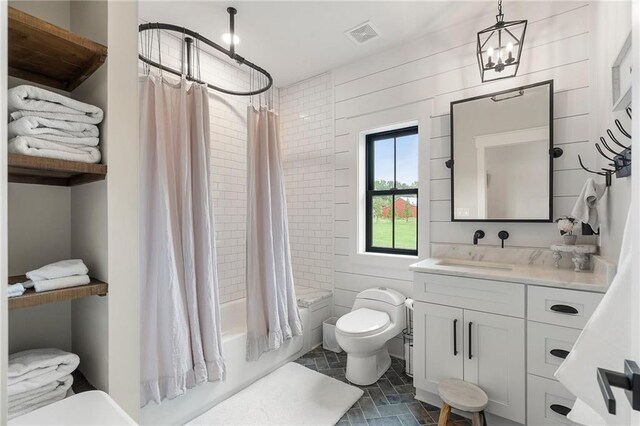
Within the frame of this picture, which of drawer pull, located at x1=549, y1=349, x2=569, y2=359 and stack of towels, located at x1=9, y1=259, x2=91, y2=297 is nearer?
stack of towels, located at x1=9, y1=259, x2=91, y2=297

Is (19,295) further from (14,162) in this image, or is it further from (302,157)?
(302,157)

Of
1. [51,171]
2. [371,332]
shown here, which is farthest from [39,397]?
[371,332]

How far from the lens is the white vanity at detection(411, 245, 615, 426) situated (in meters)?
1.52

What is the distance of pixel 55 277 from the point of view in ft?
2.96

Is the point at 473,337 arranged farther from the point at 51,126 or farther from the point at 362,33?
the point at 362,33

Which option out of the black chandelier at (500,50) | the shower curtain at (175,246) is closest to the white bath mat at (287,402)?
the shower curtain at (175,246)

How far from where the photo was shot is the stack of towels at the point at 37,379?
832 millimetres

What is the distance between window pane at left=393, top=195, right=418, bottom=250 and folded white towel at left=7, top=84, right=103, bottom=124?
2.40m

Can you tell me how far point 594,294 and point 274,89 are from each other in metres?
3.28

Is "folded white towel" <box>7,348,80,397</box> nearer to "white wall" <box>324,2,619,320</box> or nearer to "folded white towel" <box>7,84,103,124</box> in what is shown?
"folded white towel" <box>7,84,103,124</box>

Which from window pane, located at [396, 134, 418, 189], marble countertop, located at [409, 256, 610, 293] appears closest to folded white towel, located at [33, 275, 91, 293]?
marble countertop, located at [409, 256, 610, 293]


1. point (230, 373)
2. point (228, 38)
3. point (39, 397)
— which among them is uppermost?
point (228, 38)

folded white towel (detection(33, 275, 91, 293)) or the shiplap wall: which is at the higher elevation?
the shiplap wall

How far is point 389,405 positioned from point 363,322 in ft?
1.85
